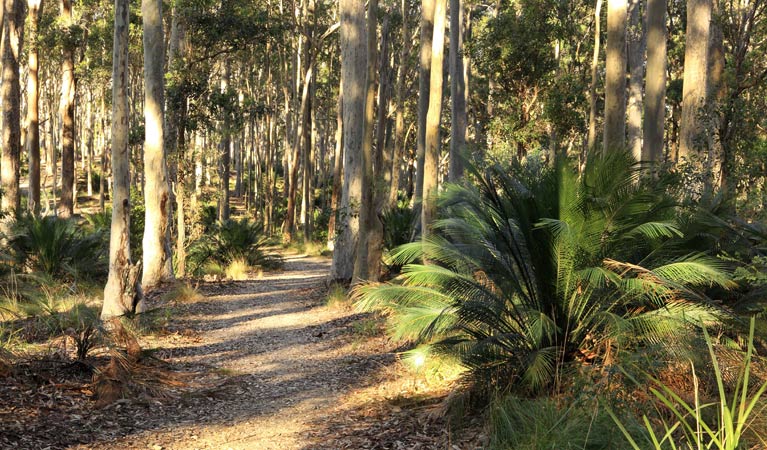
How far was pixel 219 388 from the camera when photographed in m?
6.83

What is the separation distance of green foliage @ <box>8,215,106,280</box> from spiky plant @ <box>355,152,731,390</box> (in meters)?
8.56

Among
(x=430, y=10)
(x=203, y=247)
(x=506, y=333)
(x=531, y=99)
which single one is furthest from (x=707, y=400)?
(x=531, y=99)

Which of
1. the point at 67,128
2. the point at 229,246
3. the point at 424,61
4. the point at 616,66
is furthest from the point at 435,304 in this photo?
the point at 67,128

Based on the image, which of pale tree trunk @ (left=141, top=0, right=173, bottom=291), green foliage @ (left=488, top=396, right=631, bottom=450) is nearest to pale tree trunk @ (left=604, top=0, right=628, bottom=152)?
green foliage @ (left=488, top=396, right=631, bottom=450)

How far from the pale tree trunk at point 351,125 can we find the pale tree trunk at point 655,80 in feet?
17.0

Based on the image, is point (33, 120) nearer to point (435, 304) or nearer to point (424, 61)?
point (424, 61)

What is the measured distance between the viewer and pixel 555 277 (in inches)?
220

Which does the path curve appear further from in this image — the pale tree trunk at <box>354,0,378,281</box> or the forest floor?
the pale tree trunk at <box>354,0,378,281</box>

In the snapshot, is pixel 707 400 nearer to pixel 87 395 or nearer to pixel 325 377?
pixel 325 377

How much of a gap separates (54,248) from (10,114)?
7.49 m

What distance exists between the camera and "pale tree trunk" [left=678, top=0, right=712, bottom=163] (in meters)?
12.2

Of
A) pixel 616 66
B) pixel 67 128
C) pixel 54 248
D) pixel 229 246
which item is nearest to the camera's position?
pixel 616 66

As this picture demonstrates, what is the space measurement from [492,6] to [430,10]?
60.5 feet

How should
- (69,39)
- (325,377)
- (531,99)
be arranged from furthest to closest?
1. (531,99)
2. (69,39)
3. (325,377)
